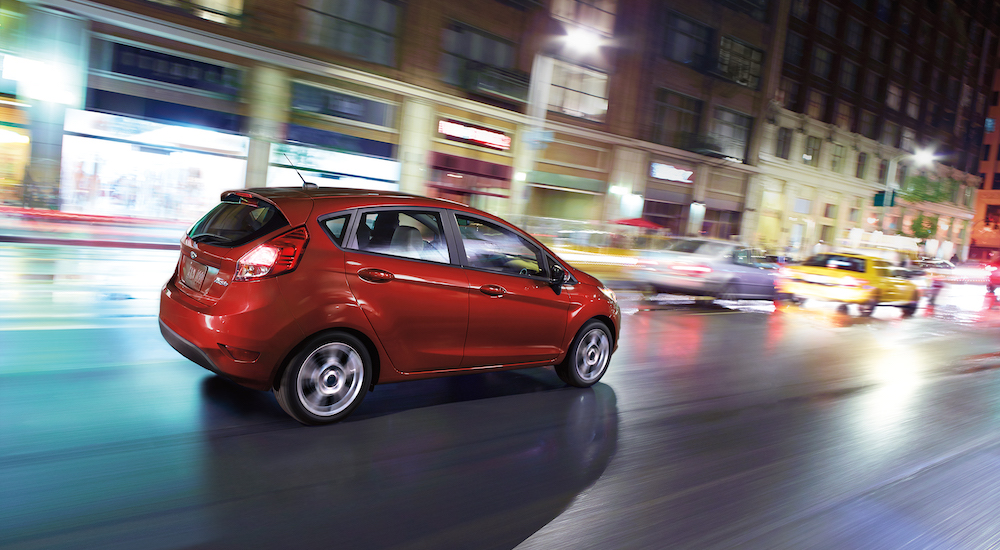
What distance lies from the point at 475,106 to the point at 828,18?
2849 centimetres

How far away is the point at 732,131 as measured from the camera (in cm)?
3578

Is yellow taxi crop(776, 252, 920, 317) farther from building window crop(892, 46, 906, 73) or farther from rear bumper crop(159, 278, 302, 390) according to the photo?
building window crop(892, 46, 906, 73)

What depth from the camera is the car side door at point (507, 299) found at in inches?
200

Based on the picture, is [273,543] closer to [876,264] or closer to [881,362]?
[881,362]

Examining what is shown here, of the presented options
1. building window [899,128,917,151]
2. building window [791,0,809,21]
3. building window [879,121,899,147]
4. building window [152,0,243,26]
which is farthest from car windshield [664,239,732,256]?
building window [899,128,917,151]

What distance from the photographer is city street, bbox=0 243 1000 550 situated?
326 centimetres

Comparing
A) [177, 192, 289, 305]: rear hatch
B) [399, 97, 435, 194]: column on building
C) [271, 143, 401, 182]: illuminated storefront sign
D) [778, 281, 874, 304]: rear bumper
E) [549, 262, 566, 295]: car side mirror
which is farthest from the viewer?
[399, 97, 435, 194]: column on building

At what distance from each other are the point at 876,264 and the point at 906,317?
1.33m

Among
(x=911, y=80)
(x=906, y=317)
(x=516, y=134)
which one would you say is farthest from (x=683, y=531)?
(x=911, y=80)

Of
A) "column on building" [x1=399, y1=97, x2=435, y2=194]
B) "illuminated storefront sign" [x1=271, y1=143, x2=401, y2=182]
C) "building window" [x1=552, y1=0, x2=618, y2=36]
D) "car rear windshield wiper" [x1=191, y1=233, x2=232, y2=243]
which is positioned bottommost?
"car rear windshield wiper" [x1=191, y1=233, x2=232, y2=243]

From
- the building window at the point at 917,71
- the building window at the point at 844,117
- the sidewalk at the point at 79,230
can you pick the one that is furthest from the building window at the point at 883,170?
the sidewalk at the point at 79,230

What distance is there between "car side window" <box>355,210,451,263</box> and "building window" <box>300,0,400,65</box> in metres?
17.0

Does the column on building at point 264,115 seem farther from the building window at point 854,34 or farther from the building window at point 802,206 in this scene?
the building window at point 854,34

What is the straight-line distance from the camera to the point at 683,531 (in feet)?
11.6
